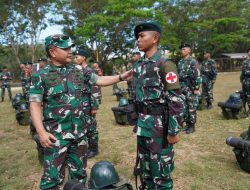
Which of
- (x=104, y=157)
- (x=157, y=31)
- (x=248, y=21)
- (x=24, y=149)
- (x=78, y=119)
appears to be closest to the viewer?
(x=157, y=31)

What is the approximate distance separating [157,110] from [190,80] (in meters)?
4.40

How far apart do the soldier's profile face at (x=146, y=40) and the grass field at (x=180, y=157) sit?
2260 mm

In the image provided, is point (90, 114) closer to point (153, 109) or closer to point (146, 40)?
point (153, 109)

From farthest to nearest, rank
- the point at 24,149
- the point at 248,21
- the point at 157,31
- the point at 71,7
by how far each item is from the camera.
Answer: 1. the point at 248,21
2. the point at 71,7
3. the point at 24,149
4. the point at 157,31

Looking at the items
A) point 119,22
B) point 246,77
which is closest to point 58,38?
point 246,77

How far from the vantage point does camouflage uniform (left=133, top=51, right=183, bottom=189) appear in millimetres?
3189

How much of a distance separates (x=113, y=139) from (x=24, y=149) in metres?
2.03

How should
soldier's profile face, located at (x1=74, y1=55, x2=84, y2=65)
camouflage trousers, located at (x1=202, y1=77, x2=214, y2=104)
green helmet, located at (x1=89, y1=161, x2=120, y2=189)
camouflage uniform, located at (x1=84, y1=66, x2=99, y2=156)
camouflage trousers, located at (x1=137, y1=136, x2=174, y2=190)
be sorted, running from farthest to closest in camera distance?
1. camouflage trousers, located at (x1=202, y1=77, x2=214, y2=104)
2. soldier's profile face, located at (x1=74, y1=55, x2=84, y2=65)
3. camouflage uniform, located at (x1=84, y1=66, x2=99, y2=156)
4. camouflage trousers, located at (x1=137, y1=136, x2=174, y2=190)
5. green helmet, located at (x1=89, y1=161, x2=120, y2=189)

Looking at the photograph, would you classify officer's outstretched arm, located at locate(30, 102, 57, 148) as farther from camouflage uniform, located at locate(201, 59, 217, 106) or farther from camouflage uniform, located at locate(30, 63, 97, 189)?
camouflage uniform, located at locate(201, 59, 217, 106)

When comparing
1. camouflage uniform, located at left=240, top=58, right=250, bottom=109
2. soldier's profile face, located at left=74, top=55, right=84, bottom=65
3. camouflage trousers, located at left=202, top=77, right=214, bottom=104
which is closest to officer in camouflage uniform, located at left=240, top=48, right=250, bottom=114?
camouflage uniform, located at left=240, top=58, right=250, bottom=109

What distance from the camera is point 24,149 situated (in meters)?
7.19

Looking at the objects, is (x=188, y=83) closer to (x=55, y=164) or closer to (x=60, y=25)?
(x=55, y=164)

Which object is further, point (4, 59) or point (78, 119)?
point (4, 59)

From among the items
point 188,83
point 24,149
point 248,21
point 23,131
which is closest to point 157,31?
point 188,83
